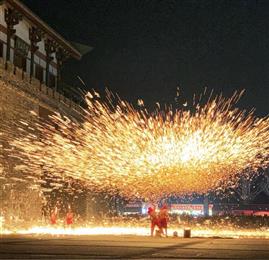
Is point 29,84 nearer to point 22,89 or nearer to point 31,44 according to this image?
point 22,89

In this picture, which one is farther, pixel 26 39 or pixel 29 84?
pixel 26 39

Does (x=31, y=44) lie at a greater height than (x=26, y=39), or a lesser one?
lesser

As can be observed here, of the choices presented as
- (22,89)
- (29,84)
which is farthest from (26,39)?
(22,89)

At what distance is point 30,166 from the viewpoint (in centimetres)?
2670

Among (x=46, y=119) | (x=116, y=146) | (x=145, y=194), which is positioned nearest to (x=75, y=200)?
(x=46, y=119)

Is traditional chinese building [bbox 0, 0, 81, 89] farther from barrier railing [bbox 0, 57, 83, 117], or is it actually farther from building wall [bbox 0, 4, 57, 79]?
barrier railing [bbox 0, 57, 83, 117]

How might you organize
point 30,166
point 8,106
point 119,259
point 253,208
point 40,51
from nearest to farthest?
point 119,259
point 8,106
point 30,166
point 40,51
point 253,208

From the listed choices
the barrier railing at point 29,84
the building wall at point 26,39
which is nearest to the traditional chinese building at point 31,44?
the building wall at point 26,39

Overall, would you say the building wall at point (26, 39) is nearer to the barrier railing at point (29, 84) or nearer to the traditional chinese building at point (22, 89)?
the traditional chinese building at point (22, 89)

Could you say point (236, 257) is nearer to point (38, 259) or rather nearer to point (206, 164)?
point (38, 259)

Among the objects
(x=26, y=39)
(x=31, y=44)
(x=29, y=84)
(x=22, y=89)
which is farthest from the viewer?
(x=31, y=44)

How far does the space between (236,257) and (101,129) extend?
14029mm

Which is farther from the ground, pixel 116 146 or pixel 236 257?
pixel 116 146

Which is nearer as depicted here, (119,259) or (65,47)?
(119,259)
